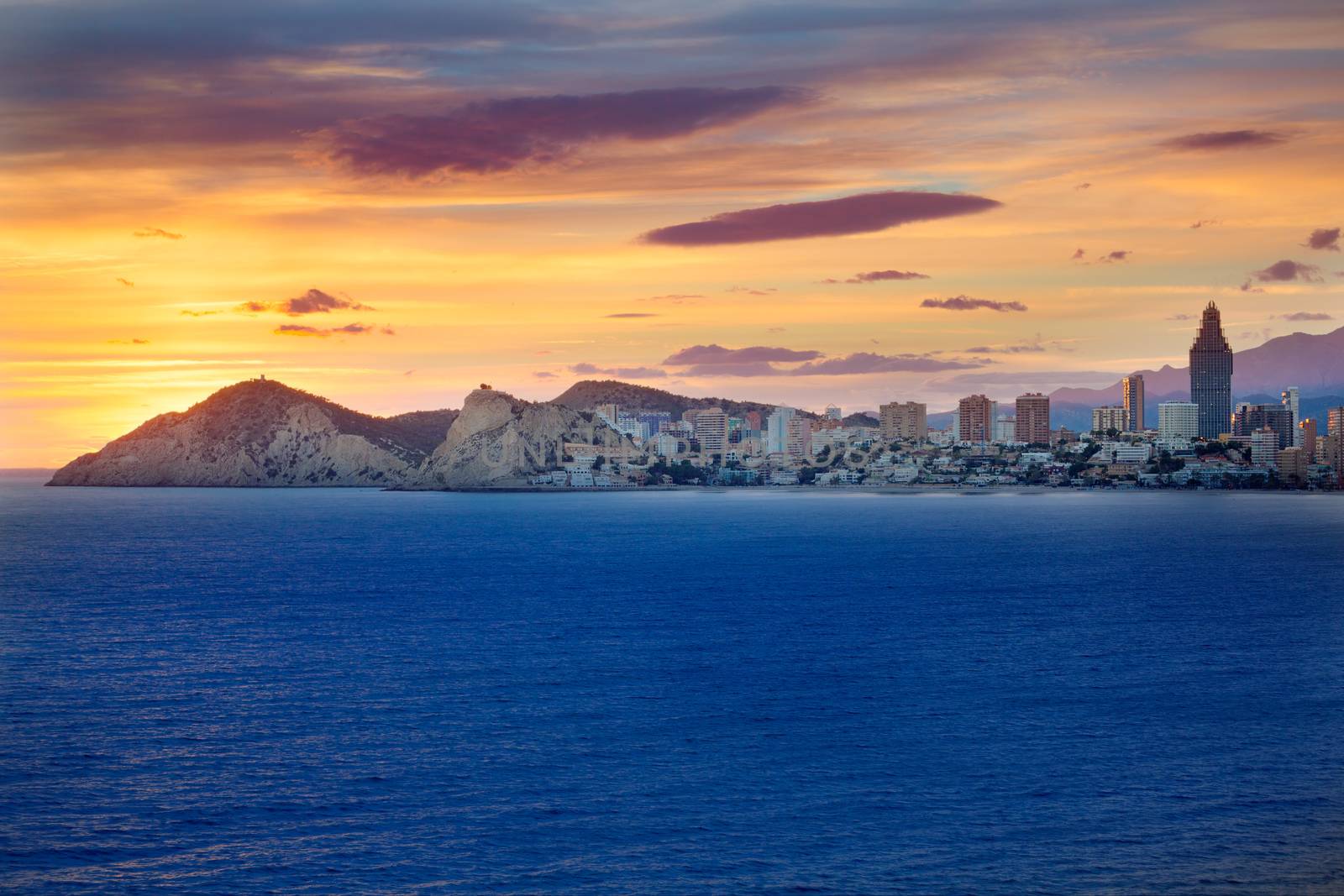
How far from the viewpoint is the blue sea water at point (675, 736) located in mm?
28016

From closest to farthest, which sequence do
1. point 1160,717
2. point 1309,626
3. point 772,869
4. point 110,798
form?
1. point 772,869
2. point 110,798
3. point 1160,717
4. point 1309,626

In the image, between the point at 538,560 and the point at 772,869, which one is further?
the point at 538,560

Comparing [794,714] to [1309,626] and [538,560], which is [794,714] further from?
[538,560]

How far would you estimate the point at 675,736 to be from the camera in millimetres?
39031

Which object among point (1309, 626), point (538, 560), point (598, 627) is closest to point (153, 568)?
point (538, 560)

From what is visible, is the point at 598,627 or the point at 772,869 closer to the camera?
the point at 772,869

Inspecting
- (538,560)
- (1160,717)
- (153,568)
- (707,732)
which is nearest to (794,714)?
(707,732)

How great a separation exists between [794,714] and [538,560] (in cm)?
6511

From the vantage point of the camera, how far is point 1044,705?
4341 centimetres

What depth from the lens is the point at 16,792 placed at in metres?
32.9

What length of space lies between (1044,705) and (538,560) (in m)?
67.0

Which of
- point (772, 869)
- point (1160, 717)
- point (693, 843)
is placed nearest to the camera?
point (772, 869)

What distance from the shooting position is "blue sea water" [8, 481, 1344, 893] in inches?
1103

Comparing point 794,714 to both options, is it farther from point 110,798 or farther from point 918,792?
point 110,798
